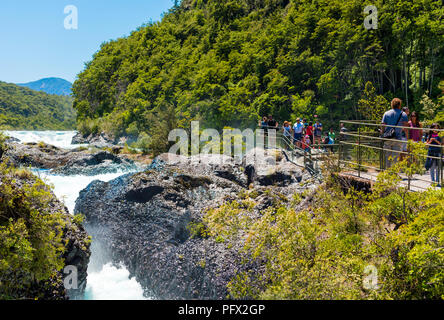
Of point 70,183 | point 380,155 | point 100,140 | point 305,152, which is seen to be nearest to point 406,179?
point 380,155

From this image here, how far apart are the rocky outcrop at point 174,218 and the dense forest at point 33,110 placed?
100752 millimetres

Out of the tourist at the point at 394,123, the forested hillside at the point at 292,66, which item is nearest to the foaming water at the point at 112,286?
the tourist at the point at 394,123

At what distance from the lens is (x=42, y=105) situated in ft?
533

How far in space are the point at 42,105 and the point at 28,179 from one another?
562 feet

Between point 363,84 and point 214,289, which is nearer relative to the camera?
point 214,289

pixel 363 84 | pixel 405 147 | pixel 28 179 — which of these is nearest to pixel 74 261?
pixel 28 179

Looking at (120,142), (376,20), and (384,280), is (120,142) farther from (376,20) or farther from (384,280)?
(384,280)

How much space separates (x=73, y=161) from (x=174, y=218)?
15.9 m

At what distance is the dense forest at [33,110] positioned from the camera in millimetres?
125244

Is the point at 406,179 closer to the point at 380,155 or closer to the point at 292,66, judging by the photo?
the point at 380,155

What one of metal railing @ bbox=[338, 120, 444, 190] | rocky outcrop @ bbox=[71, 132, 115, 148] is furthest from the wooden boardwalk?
rocky outcrop @ bbox=[71, 132, 115, 148]

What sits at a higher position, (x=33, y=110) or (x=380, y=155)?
(x=33, y=110)

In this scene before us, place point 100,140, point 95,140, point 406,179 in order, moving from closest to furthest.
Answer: point 406,179
point 100,140
point 95,140

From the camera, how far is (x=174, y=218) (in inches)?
590
